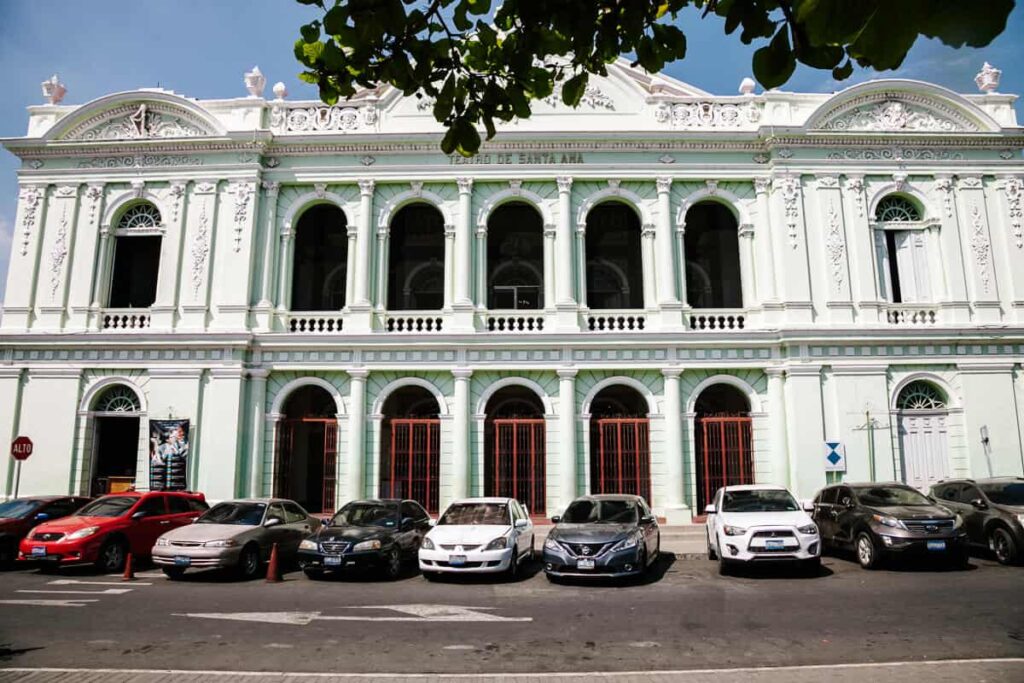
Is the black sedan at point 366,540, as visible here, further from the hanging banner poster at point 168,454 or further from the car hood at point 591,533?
the hanging banner poster at point 168,454

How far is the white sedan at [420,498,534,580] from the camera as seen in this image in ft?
40.4

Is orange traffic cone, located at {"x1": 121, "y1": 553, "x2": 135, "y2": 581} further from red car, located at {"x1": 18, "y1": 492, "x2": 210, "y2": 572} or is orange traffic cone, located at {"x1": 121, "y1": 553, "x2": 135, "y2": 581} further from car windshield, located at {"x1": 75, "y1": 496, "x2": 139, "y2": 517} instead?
car windshield, located at {"x1": 75, "y1": 496, "x2": 139, "y2": 517}

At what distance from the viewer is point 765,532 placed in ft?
41.0

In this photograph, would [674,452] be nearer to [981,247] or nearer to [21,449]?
[981,247]

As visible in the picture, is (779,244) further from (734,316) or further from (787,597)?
(787,597)

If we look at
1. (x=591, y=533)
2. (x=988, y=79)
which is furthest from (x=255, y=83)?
(x=988, y=79)

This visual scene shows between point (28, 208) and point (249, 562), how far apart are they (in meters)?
15.3

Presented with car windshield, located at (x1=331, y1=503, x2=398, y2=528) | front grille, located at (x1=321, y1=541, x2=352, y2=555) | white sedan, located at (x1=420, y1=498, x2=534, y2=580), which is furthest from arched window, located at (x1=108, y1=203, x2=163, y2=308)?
white sedan, located at (x1=420, y1=498, x2=534, y2=580)

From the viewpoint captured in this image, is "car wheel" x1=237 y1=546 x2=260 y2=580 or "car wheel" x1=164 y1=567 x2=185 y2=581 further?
"car wheel" x1=164 y1=567 x2=185 y2=581

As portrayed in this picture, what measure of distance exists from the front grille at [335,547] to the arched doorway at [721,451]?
36.6 feet

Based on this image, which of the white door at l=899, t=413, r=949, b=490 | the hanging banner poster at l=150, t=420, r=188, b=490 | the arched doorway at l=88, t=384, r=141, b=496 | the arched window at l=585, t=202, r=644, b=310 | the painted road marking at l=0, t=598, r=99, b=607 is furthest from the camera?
the arched window at l=585, t=202, r=644, b=310

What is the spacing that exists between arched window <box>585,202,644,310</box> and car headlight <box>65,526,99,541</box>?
15.5 metres

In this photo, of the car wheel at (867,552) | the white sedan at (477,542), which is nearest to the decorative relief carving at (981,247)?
the car wheel at (867,552)

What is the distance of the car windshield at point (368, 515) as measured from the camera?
13797mm
